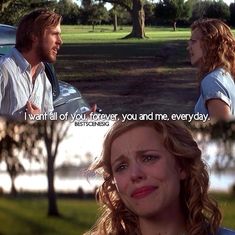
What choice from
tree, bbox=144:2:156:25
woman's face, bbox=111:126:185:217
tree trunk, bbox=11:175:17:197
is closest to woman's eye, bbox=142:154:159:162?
woman's face, bbox=111:126:185:217

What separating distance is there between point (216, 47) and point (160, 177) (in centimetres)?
37

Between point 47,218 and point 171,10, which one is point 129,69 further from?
point 47,218

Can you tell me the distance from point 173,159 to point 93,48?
34cm

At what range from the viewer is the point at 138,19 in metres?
1.22

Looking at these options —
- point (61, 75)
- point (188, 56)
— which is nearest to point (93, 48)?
point (61, 75)

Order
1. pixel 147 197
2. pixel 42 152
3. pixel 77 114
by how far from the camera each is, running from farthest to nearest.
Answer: pixel 42 152
pixel 77 114
pixel 147 197

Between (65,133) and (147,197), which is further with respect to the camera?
(65,133)

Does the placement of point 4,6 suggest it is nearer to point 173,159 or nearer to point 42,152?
point 42,152

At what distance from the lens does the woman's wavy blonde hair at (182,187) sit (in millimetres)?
1154

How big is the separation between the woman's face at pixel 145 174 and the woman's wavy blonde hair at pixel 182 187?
18 millimetres

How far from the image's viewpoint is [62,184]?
53.7 inches

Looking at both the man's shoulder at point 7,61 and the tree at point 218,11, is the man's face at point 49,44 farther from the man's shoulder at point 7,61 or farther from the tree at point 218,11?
the tree at point 218,11

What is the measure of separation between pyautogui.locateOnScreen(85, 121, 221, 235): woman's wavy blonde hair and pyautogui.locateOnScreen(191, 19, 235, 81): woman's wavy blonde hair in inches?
6.8

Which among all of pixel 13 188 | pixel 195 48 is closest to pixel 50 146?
pixel 13 188
